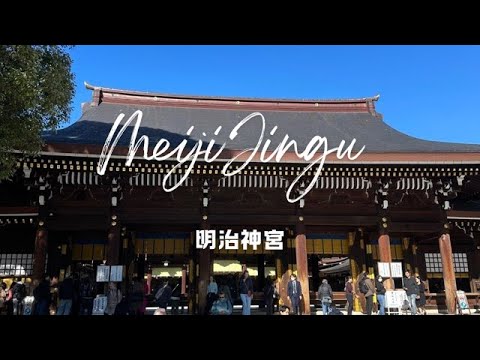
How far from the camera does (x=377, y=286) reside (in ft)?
41.0

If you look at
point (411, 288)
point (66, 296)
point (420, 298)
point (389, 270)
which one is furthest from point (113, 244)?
point (420, 298)

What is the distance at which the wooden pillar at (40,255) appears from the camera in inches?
448

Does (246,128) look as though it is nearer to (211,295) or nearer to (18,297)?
(211,295)

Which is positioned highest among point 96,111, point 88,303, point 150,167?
point 96,111

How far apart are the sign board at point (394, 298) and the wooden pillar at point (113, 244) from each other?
25.8 feet

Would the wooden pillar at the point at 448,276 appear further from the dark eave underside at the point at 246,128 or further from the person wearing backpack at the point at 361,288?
the dark eave underside at the point at 246,128

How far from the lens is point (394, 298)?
39.8 feet

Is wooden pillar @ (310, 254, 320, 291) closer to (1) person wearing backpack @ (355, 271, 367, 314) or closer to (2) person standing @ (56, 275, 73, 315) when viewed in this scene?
(1) person wearing backpack @ (355, 271, 367, 314)

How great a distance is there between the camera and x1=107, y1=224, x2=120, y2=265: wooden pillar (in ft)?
38.5

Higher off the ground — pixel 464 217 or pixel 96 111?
pixel 96 111

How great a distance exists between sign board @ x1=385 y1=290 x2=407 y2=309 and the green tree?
388 inches
